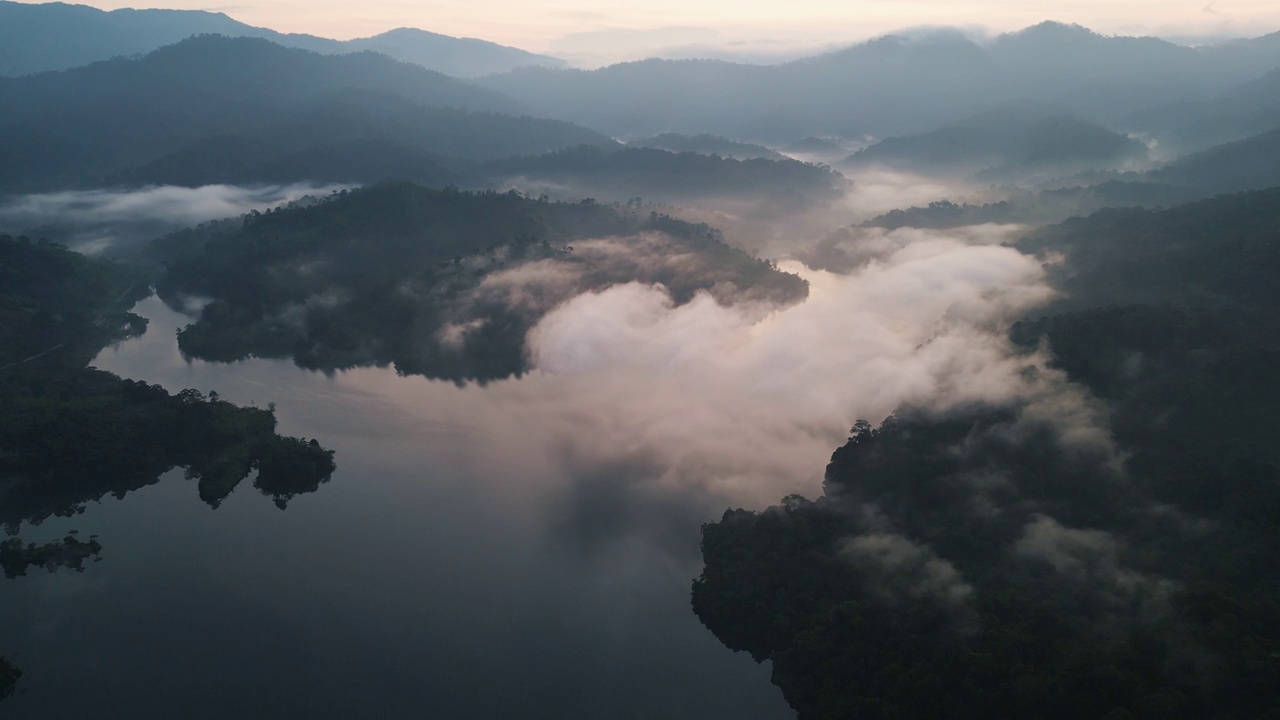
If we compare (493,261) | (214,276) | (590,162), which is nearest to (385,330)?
(493,261)

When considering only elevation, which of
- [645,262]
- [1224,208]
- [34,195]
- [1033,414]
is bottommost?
[34,195]

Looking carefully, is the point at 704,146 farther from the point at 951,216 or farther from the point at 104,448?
the point at 104,448

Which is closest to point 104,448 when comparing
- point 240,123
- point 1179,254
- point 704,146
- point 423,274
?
point 423,274

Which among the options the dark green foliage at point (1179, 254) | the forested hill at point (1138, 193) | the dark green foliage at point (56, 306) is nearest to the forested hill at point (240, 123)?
the dark green foliage at point (56, 306)

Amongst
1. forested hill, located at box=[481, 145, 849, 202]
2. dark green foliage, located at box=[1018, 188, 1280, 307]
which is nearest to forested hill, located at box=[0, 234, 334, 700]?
dark green foliage, located at box=[1018, 188, 1280, 307]

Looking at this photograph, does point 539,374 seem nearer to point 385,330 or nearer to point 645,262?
point 385,330

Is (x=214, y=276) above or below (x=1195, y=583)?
below

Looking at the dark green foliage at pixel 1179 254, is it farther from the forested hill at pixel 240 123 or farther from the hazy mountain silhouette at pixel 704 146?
the forested hill at pixel 240 123
